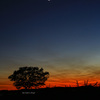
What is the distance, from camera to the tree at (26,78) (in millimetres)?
54031

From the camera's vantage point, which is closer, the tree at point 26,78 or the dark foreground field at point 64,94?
the dark foreground field at point 64,94

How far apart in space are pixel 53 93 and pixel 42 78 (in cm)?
4984

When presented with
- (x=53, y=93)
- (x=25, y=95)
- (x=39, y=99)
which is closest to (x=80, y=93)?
(x=53, y=93)

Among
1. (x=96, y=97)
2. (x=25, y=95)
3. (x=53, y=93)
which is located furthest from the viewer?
(x=25, y=95)

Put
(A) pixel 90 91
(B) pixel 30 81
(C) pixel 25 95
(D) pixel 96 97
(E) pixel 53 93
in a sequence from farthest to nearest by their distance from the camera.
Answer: (B) pixel 30 81 < (C) pixel 25 95 < (E) pixel 53 93 < (A) pixel 90 91 < (D) pixel 96 97

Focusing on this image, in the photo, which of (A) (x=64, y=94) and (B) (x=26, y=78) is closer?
(A) (x=64, y=94)

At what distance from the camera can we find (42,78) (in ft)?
184

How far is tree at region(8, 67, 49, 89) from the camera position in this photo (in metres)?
54.0

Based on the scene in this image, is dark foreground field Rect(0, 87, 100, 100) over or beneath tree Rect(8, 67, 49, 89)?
beneath

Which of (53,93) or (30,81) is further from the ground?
(30,81)

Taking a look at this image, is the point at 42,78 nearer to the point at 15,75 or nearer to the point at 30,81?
the point at 30,81

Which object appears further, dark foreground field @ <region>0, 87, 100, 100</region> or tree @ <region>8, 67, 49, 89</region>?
tree @ <region>8, 67, 49, 89</region>

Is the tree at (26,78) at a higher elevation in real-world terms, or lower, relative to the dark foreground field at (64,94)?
higher

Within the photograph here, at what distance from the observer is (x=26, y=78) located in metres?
54.3
